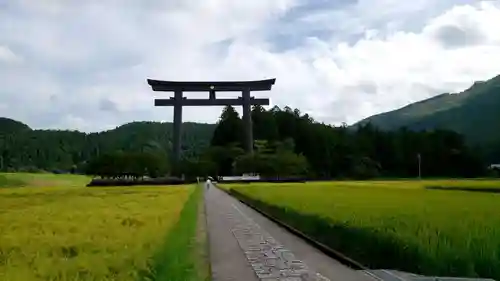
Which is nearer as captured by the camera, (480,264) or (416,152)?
(480,264)

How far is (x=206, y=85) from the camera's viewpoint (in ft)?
206

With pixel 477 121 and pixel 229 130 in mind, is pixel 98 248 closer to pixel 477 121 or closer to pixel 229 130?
pixel 229 130

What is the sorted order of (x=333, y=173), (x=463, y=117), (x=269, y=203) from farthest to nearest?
(x=463, y=117) → (x=333, y=173) → (x=269, y=203)

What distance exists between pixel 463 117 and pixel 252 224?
497 feet

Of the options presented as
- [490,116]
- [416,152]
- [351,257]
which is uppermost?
[490,116]

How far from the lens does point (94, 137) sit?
470ft

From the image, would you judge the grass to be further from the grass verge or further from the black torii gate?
the black torii gate

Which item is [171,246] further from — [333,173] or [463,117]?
[463,117]

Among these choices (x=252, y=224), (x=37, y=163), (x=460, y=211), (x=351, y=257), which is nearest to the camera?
(x=351, y=257)

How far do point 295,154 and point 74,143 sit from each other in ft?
223

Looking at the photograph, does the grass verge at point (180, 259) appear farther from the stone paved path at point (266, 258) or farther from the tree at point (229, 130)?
the tree at point (229, 130)

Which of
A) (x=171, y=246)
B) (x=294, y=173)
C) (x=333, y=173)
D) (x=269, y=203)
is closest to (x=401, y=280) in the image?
(x=171, y=246)

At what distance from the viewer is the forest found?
3029 inches

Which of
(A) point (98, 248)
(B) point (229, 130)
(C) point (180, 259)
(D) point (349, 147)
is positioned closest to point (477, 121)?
(D) point (349, 147)
